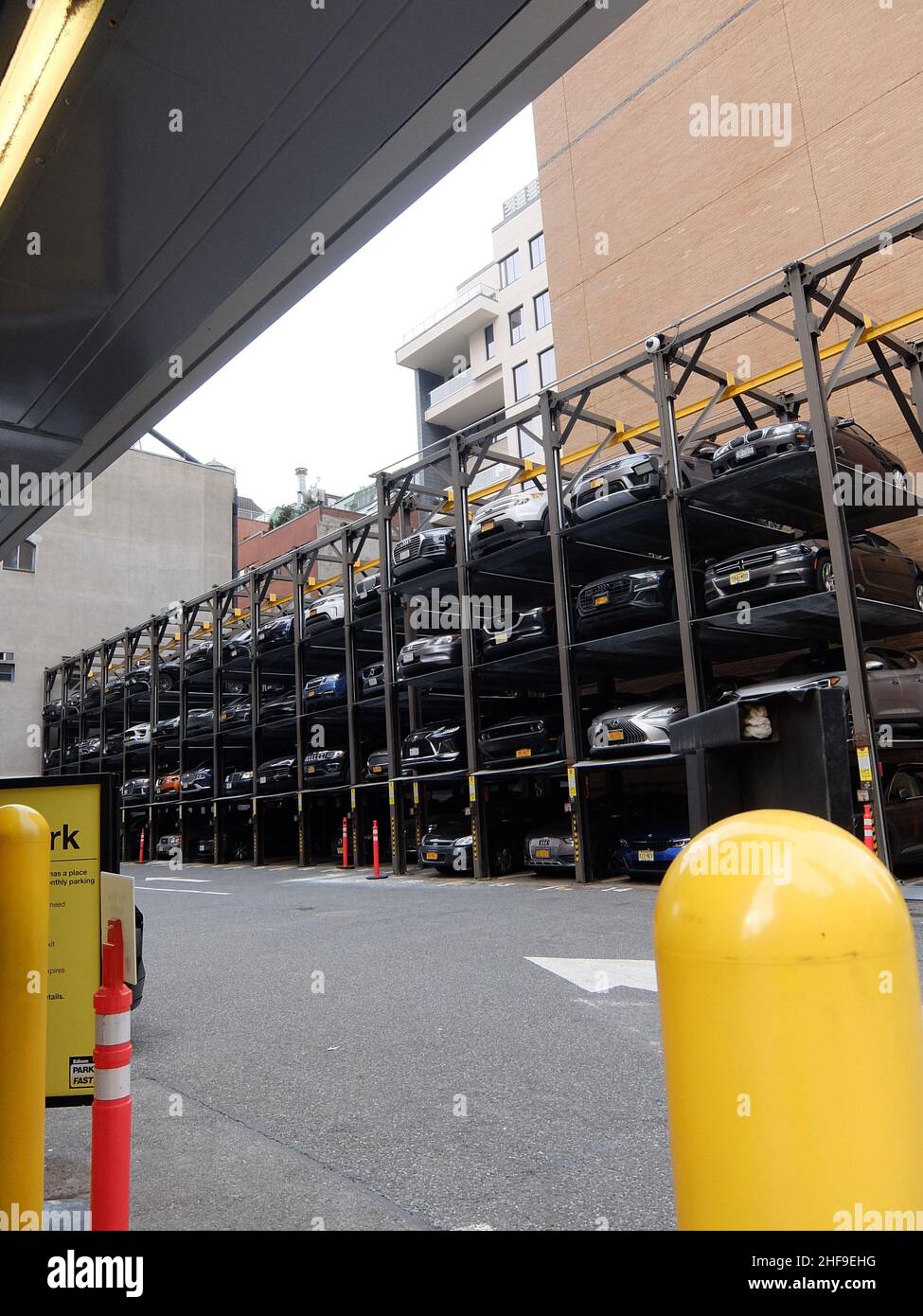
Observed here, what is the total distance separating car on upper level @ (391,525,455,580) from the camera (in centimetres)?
1470

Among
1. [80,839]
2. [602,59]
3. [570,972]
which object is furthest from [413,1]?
[602,59]

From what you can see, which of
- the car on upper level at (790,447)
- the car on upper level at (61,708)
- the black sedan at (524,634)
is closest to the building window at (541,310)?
the car on upper level at (61,708)

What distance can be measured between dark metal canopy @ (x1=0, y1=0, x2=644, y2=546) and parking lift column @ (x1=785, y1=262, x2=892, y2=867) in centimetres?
758

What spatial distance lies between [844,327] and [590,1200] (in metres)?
15.9

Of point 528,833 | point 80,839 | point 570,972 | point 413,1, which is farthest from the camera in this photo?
point 528,833

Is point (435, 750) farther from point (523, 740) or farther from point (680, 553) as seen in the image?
point (680, 553)

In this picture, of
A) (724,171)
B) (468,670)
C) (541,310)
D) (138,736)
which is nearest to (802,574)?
(468,670)

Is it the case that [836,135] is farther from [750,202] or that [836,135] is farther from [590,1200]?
[590,1200]

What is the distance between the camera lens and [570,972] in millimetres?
6051

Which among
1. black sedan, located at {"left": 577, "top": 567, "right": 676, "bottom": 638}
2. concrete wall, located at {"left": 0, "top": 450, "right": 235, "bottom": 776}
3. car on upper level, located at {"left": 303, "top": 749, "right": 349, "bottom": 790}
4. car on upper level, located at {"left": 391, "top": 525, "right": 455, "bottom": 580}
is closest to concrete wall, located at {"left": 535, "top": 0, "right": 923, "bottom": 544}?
black sedan, located at {"left": 577, "top": 567, "right": 676, "bottom": 638}

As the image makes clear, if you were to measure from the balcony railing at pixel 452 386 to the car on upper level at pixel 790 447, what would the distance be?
28.3m

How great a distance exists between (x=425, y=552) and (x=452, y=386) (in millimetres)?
26463

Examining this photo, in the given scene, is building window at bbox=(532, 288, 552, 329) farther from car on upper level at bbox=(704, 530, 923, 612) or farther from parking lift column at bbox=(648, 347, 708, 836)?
car on upper level at bbox=(704, 530, 923, 612)
